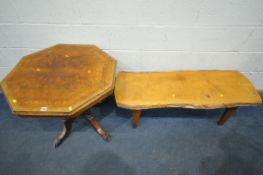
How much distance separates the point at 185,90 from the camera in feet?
4.74

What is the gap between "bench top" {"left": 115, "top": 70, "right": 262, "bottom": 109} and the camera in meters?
1.35

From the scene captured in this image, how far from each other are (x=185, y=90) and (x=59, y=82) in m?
0.95

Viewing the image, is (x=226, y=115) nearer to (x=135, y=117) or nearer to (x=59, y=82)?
(x=135, y=117)

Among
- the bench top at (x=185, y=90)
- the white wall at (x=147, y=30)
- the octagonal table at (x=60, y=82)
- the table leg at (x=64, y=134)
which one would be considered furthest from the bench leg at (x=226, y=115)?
the table leg at (x=64, y=134)

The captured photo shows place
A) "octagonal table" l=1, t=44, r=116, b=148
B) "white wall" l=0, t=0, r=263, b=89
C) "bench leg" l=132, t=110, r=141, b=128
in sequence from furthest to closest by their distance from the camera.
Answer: "bench leg" l=132, t=110, r=141, b=128 → "white wall" l=0, t=0, r=263, b=89 → "octagonal table" l=1, t=44, r=116, b=148

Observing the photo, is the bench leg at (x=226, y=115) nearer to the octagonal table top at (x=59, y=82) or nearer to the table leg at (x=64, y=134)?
the octagonal table top at (x=59, y=82)

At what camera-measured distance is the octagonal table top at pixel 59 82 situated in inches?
40.3

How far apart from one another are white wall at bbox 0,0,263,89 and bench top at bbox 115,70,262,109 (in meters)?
0.16

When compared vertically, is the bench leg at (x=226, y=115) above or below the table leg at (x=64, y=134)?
above

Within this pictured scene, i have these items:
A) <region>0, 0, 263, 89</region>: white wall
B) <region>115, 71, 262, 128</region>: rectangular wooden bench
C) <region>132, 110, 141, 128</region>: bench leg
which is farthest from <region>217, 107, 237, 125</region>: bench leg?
<region>132, 110, 141, 128</region>: bench leg

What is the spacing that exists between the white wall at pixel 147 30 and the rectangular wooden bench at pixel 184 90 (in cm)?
16

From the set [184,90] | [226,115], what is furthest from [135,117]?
[226,115]

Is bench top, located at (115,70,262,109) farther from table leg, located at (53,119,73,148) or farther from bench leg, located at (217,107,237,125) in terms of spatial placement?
table leg, located at (53,119,73,148)

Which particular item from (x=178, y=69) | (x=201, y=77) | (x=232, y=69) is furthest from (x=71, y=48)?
(x=232, y=69)
